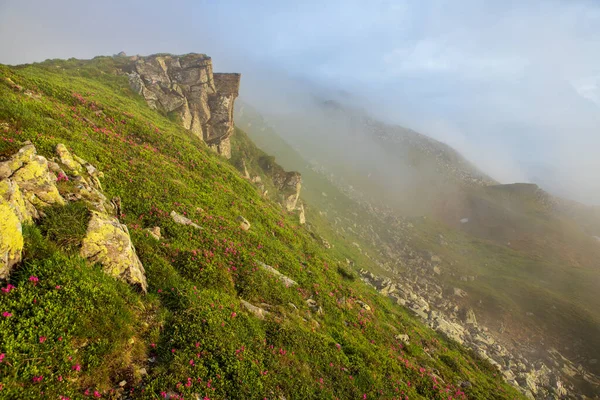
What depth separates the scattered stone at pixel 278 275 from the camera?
51.9ft

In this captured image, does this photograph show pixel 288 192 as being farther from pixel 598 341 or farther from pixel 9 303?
pixel 598 341

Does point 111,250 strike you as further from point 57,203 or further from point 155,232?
point 155,232

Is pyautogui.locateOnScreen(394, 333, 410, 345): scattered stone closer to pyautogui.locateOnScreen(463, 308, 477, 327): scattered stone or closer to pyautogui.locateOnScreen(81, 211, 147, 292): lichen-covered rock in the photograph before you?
pyautogui.locateOnScreen(81, 211, 147, 292): lichen-covered rock

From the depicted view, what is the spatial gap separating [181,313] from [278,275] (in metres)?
7.65

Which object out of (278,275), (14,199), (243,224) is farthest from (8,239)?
(243,224)

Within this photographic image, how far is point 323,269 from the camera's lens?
22.3m

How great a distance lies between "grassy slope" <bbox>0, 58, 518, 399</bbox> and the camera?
5.88 meters

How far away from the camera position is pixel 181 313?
9.10 metres

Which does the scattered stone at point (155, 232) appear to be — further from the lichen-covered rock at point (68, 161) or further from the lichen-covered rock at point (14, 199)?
the lichen-covered rock at point (14, 199)

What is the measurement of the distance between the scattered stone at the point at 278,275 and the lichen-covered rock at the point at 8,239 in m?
10.8

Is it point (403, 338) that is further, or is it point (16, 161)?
point (403, 338)

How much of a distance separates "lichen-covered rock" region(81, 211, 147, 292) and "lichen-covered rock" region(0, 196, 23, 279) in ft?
5.81

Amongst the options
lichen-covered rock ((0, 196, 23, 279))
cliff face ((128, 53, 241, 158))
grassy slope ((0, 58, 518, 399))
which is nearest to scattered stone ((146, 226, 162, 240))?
grassy slope ((0, 58, 518, 399))

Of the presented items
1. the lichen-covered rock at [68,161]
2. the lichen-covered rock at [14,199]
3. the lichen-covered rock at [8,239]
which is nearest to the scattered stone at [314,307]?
the lichen-covered rock at [8,239]
